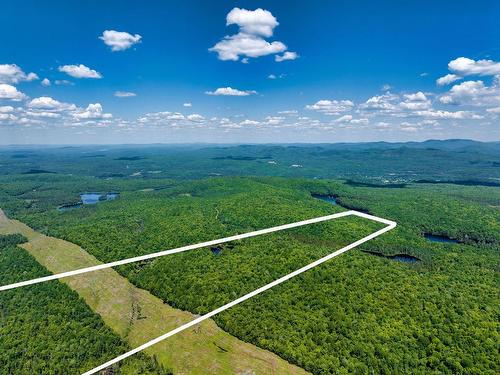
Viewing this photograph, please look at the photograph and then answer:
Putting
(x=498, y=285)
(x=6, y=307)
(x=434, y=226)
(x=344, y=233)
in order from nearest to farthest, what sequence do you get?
(x=6, y=307), (x=498, y=285), (x=344, y=233), (x=434, y=226)

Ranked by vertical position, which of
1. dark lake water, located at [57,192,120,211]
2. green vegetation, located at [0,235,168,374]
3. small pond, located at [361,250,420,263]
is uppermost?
small pond, located at [361,250,420,263]

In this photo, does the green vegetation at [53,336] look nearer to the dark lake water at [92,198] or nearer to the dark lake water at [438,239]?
the dark lake water at [438,239]

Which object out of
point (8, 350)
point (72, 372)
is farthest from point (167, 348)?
point (8, 350)

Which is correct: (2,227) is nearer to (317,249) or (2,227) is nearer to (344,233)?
(317,249)

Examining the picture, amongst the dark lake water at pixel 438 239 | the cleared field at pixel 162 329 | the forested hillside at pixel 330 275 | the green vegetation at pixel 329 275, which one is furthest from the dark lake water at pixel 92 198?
the dark lake water at pixel 438 239

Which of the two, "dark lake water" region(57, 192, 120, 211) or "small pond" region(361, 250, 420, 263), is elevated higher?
"small pond" region(361, 250, 420, 263)

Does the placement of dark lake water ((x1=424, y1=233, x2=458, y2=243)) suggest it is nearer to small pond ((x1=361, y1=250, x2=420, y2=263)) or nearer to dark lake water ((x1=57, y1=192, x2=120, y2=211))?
small pond ((x1=361, y1=250, x2=420, y2=263))

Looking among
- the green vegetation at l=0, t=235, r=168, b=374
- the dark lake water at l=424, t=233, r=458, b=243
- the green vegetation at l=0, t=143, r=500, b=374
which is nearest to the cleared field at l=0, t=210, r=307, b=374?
the green vegetation at l=0, t=143, r=500, b=374
